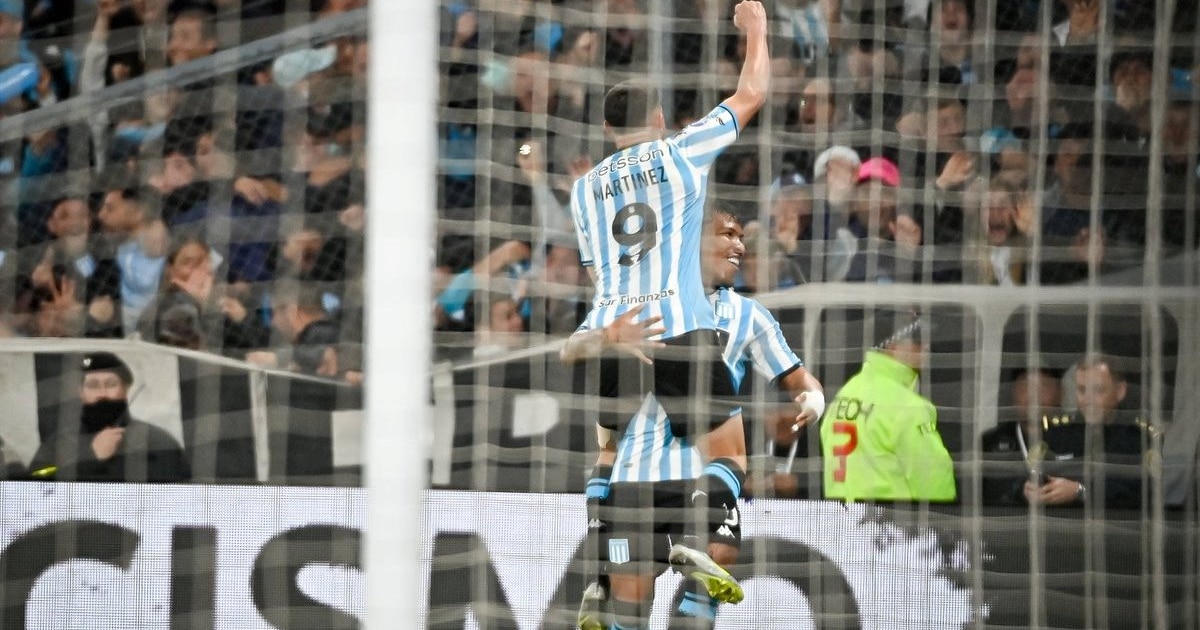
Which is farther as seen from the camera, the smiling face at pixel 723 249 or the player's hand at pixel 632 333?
the smiling face at pixel 723 249

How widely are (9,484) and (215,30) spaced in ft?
4.61

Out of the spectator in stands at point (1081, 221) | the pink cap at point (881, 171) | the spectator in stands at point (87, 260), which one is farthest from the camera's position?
the spectator in stands at point (87, 260)

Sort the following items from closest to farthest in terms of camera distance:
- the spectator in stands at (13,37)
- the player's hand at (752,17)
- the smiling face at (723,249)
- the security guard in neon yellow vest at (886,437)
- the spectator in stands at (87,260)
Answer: the player's hand at (752,17) < the smiling face at (723,249) < the security guard in neon yellow vest at (886,437) < the spectator in stands at (87,260) < the spectator in stands at (13,37)

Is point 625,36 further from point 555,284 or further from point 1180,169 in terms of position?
point 1180,169

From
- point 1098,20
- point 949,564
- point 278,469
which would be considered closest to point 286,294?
point 278,469

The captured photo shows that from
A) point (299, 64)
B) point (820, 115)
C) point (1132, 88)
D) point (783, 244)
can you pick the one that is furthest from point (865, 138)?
point (299, 64)

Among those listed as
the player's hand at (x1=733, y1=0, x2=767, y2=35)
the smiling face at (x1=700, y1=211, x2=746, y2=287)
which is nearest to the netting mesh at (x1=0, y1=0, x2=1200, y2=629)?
the smiling face at (x1=700, y1=211, x2=746, y2=287)

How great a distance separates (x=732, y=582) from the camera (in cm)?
328

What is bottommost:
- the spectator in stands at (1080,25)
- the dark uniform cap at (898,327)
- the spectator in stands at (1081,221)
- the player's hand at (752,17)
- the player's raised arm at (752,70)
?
the dark uniform cap at (898,327)

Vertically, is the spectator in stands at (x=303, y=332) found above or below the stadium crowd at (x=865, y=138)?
below

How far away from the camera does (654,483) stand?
3.51 meters

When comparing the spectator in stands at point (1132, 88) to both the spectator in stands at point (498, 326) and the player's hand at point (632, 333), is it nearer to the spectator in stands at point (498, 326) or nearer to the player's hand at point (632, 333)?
the player's hand at point (632, 333)

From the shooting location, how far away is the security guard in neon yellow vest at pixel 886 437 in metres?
3.87

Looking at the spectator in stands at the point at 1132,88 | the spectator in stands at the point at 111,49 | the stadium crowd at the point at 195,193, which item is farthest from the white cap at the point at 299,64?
the spectator in stands at the point at 1132,88
